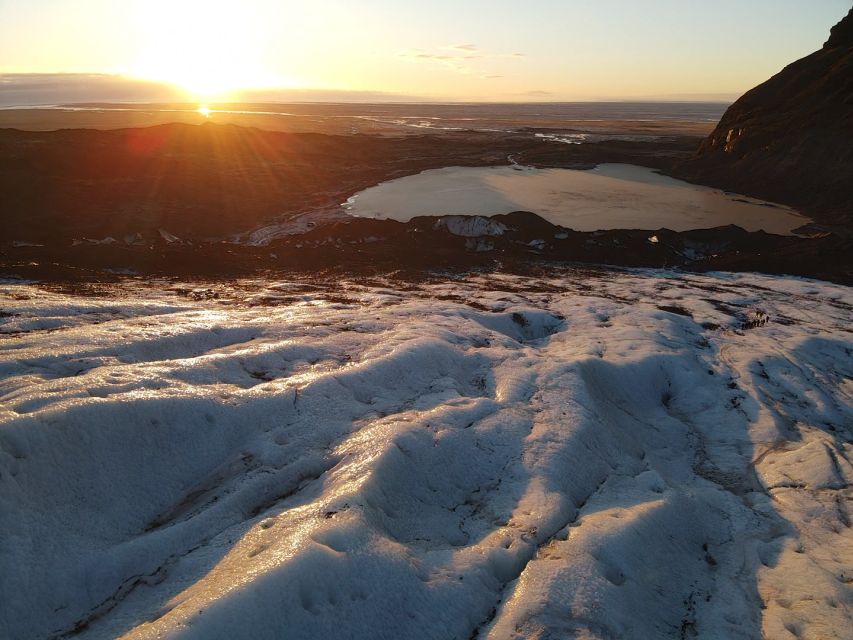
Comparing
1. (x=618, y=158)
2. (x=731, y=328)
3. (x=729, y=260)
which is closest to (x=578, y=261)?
(x=729, y=260)

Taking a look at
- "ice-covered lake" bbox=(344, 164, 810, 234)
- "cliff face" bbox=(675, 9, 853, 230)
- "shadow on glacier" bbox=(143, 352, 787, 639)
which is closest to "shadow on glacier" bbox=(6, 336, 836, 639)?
"shadow on glacier" bbox=(143, 352, 787, 639)

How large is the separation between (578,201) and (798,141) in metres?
15.3

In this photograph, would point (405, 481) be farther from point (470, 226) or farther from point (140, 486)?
point (470, 226)

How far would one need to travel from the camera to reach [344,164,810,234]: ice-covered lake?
84.7 ft

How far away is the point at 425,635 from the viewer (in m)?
4.27

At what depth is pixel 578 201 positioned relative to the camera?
2944 cm

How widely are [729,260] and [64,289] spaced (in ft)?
69.5

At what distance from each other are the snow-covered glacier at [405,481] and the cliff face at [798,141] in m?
24.9

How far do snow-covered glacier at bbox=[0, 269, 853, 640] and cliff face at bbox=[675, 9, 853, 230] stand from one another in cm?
2487

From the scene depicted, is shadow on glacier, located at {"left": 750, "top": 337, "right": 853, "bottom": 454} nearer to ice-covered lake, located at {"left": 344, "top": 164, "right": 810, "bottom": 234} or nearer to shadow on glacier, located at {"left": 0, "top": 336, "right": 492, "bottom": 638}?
shadow on glacier, located at {"left": 0, "top": 336, "right": 492, "bottom": 638}

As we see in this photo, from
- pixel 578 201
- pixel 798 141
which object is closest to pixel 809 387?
pixel 578 201

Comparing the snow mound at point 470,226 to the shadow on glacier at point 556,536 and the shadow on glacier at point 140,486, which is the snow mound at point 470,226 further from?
the shadow on glacier at point 140,486

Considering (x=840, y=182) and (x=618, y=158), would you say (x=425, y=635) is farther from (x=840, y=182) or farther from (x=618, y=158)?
(x=618, y=158)

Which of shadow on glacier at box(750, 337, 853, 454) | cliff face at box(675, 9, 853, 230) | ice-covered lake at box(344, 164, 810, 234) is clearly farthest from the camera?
cliff face at box(675, 9, 853, 230)
